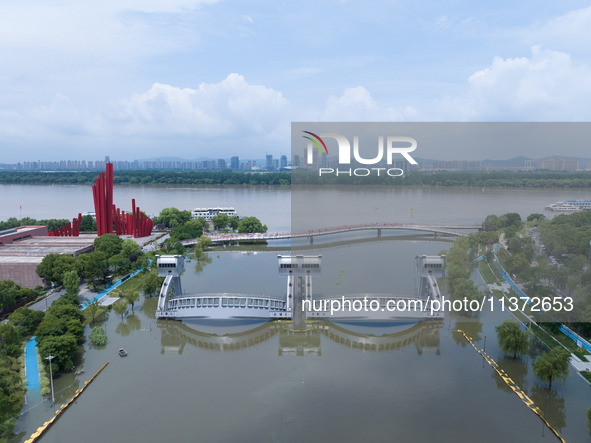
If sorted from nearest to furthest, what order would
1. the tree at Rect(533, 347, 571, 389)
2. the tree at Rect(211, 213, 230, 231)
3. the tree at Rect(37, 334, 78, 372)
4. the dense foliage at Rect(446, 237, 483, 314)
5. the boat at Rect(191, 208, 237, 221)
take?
1. the tree at Rect(533, 347, 571, 389)
2. the tree at Rect(37, 334, 78, 372)
3. the dense foliage at Rect(446, 237, 483, 314)
4. the tree at Rect(211, 213, 230, 231)
5. the boat at Rect(191, 208, 237, 221)

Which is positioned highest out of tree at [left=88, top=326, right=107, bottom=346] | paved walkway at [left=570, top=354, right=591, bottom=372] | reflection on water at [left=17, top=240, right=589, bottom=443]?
tree at [left=88, top=326, right=107, bottom=346]

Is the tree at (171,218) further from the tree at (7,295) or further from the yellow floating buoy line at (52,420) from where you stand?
the yellow floating buoy line at (52,420)

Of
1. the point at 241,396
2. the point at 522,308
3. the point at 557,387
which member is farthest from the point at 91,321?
the point at 522,308

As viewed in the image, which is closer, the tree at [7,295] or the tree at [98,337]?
the tree at [98,337]

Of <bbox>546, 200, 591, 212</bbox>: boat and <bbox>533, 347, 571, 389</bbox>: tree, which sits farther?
<bbox>546, 200, 591, 212</bbox>: boat

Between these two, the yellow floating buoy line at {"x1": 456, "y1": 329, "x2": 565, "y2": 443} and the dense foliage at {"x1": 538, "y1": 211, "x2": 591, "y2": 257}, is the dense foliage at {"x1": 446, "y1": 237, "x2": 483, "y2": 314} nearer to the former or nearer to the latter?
the yellow floating buoy line at {"x1": 456, "y1": 329, "x2": 565, "y2": 443}

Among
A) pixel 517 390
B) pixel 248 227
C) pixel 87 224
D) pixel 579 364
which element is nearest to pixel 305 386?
pixel 517 390

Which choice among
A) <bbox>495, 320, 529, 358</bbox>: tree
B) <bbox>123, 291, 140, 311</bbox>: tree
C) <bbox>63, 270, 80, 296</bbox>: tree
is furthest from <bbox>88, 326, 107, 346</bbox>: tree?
<bbox>495, 320, 529, 358</bbox>: tree

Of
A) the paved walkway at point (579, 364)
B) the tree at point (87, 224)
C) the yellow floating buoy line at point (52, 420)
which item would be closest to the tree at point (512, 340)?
the paved walkway at point (579, 364)
